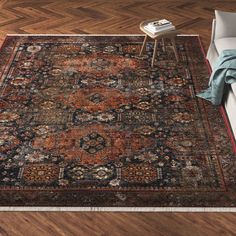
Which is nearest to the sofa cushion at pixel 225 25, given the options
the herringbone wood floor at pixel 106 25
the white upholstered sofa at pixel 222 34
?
the white upholstered sofa at pixel 222 34

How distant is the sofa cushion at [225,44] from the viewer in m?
4.11

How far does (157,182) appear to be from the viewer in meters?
3.09

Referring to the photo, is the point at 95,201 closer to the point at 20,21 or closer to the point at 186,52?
the point at 186,52

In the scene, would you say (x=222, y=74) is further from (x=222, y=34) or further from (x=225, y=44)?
(x=222, y=34)

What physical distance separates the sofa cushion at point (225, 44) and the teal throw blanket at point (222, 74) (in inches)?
9.5

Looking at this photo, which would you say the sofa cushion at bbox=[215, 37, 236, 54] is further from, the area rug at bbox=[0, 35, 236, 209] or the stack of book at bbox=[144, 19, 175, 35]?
the stack of book at bbox=[144, 19, 175, 35]

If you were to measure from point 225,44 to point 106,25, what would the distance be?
166 centimetres

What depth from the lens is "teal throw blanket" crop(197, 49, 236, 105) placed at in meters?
3.67

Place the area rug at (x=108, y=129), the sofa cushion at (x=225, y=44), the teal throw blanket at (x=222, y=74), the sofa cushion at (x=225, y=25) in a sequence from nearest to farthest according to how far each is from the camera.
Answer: the area rug at (x=108, y=129) < the teal throw blanket at (x=222, y=74) < the sofa cushion at (x=225, y=44) < the sofa cushion at (x=225, y=25)

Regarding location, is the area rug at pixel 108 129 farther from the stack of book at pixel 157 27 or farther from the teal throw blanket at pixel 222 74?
the stack of book at pixel 157 27

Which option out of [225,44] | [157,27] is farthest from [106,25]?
[225,44]

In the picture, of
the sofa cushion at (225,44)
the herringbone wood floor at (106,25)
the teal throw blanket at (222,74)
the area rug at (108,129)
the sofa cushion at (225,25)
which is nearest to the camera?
the herringbone wood floor at (106,25)

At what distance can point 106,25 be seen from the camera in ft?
17.6

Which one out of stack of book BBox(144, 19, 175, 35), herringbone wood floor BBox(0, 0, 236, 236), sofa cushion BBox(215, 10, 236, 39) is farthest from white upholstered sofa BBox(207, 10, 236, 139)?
herringbone wood floor BBox(0, 0, 236, 236)
